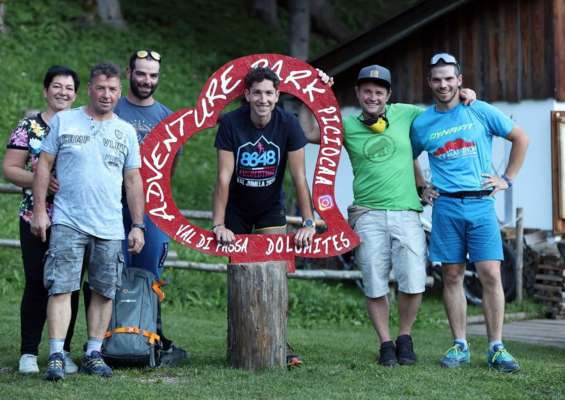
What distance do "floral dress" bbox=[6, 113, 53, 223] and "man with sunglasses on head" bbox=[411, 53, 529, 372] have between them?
102 inches

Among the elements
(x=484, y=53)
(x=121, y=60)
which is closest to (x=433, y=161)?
(x=484, y=53)

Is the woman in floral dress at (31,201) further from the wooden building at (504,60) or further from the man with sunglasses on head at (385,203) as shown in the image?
the wooden building at (504,60)

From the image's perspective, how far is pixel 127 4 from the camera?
25.8 metres

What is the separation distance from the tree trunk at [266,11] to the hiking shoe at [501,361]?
2023 centimetres

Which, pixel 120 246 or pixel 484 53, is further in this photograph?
pixel 484 53

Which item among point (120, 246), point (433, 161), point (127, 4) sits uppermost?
point (127, 4)

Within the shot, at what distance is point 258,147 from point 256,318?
117cm

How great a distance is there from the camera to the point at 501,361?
24.5ft

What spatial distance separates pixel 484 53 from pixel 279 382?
9.58 metres

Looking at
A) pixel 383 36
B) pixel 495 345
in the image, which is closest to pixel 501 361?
pixel 495 345

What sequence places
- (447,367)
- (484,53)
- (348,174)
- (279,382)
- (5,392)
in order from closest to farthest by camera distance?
(5,392) < (279,382) < (447,367) < (484,53) < (348,174)

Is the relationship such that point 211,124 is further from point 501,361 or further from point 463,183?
point 501,361

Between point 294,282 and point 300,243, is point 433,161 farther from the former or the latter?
point 294,282

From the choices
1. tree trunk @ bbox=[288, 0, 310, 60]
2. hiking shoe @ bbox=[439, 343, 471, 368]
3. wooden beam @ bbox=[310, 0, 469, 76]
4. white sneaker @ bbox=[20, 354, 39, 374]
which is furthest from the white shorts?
tree trunk @ bbox=[288, 0, 310, 60]
